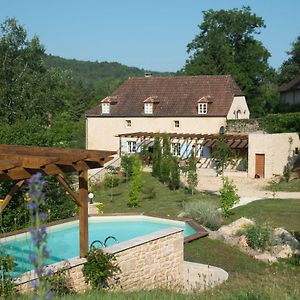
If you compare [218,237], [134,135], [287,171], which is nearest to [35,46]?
[134,135]

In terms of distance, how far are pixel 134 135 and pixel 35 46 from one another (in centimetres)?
1105

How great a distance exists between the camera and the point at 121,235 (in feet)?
57.0

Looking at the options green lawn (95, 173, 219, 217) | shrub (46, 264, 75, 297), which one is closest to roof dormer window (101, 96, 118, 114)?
green lawn (95, 173, 219, 217)

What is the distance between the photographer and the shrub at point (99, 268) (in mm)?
10414

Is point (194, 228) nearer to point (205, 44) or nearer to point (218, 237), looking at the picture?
point (218, 237)

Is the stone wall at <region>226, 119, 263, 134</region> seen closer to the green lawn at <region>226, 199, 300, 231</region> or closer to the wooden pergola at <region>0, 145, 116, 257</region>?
the green lawn at <region>226, 199, 300, 231</region>

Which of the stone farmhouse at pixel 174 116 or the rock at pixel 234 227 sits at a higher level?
the stone farmhouse at pixel 174 116

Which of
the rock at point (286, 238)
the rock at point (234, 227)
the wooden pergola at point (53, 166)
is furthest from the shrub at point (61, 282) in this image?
the rock at point (234, 227)

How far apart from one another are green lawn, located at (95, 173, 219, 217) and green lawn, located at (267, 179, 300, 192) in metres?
4.62

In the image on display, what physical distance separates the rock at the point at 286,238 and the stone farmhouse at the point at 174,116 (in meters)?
19.3

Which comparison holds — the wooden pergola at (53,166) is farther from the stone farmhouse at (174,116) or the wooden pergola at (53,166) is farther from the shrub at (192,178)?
the stone farmhouse at (174,116)

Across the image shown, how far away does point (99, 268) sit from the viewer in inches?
413

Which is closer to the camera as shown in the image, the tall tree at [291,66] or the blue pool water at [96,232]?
the blue pool water at [96,232]

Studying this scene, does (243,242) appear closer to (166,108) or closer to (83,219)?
(83,219)
